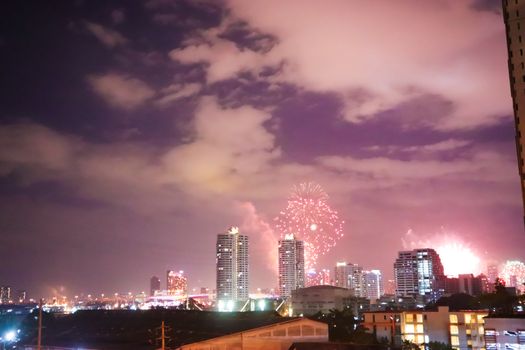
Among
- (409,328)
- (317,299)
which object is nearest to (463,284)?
(317,299)

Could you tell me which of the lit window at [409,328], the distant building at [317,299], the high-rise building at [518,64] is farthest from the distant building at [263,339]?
the distant building at [317,299]

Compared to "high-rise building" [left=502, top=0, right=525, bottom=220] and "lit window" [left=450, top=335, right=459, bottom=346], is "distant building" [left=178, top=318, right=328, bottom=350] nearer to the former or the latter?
"high-rise building" [left=502, top=0, right=525, bottom=220]

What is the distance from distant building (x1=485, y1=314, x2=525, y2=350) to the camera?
55.0 m

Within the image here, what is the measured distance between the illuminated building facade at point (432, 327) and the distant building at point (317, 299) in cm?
6913

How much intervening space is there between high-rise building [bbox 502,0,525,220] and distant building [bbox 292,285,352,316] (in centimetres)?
10039

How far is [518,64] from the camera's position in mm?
64125

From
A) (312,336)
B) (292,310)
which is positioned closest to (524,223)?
(312,336)

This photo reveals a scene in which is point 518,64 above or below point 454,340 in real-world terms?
above

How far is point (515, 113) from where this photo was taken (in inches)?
2542

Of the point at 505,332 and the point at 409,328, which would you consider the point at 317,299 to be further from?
the point at 505,332

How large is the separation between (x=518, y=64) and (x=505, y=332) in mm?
32517

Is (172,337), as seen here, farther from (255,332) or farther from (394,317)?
(394,317)

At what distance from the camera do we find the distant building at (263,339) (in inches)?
1587

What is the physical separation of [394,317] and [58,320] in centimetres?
5538
